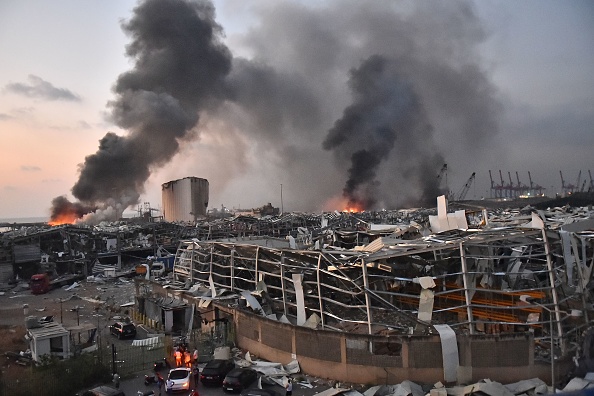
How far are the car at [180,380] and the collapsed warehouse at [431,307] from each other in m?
2.45

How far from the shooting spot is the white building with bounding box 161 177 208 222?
62844 millimetres

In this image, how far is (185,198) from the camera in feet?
208

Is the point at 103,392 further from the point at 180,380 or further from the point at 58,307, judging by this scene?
the point at 58,307

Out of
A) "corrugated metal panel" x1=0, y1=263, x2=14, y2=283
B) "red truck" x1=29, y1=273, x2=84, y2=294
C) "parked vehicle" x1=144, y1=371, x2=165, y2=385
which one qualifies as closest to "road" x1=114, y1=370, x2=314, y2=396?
"parked vehicle" x1=144, y1=371, x2=165, y2=385

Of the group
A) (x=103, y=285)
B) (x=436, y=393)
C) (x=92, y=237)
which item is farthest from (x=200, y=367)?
(x=92, y=237)

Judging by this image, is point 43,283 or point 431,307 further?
point 43,283

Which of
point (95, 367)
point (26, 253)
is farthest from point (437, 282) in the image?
point (26, 253)

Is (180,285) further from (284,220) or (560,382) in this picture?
(284,220)

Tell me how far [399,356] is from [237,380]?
3.61 metres

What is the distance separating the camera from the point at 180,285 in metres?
19.8

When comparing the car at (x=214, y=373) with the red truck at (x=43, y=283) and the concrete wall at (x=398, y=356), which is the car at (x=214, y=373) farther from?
the red truck at (x=43, y=283)

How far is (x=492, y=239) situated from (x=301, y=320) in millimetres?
5612

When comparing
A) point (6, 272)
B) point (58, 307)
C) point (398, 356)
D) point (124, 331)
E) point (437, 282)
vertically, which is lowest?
point (58, 307)

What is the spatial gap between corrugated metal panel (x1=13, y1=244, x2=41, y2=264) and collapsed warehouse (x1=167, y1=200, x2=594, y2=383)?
19.3 meters
